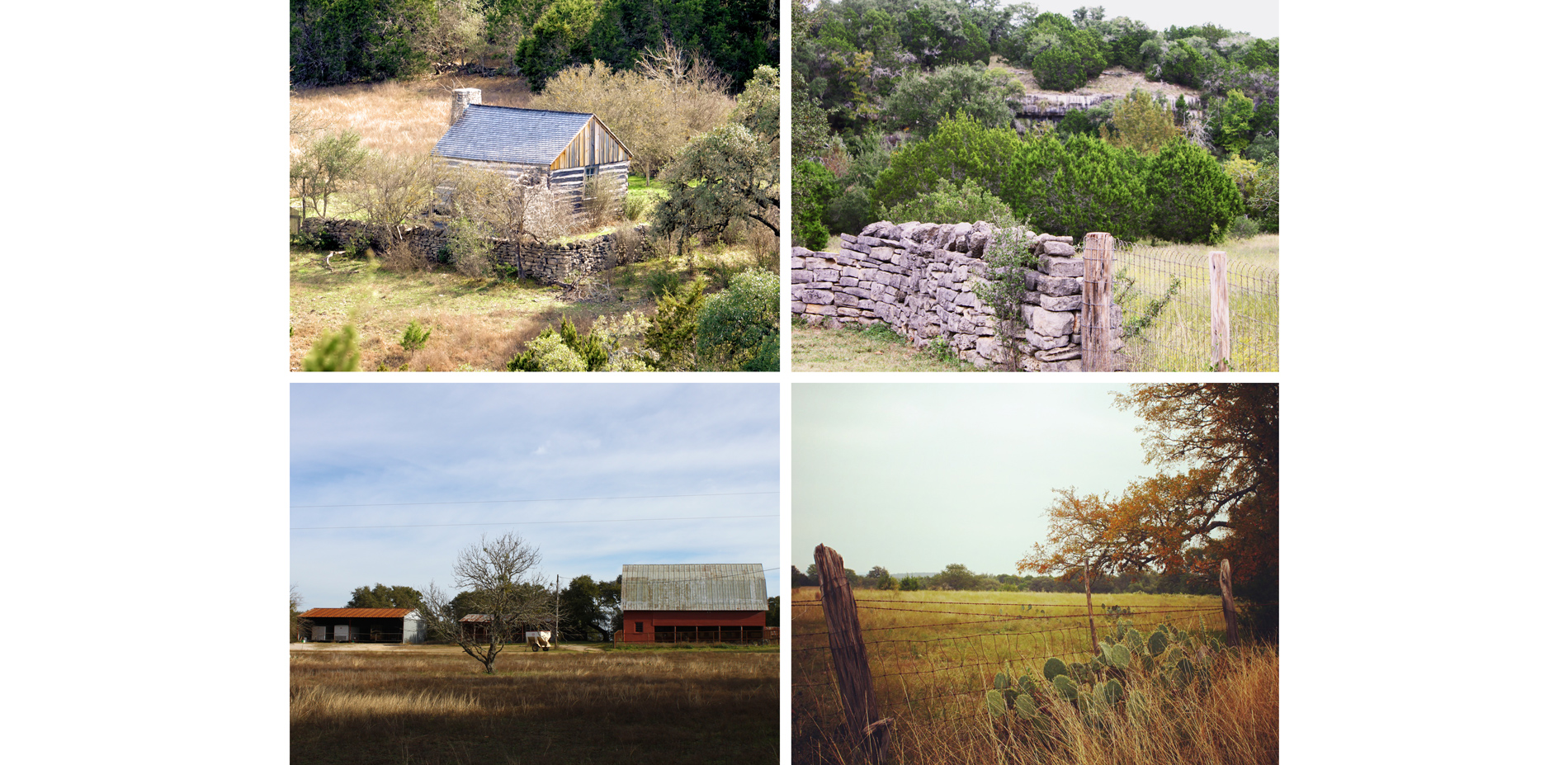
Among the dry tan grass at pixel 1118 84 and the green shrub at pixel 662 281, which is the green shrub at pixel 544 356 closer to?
the green shrub at pixel 662 281

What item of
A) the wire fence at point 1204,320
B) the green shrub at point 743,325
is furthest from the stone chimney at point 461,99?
the wire fence at point 1204,320

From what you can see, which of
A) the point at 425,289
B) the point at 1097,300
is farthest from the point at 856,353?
the point at 425,289

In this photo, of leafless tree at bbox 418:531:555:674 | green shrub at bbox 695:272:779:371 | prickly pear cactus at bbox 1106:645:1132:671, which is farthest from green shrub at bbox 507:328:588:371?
prickly pear cactus at bbox 1106:645:1132:671

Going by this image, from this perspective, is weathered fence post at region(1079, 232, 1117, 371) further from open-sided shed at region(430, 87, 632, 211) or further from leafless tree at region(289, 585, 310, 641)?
leafless tree at region(289, 585, 310, 641)

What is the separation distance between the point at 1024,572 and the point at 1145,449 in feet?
2.66

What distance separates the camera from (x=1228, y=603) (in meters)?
3.72

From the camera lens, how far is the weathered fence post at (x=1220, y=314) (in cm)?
379

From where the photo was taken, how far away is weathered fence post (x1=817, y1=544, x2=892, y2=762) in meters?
3.49

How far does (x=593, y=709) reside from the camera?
347 cm

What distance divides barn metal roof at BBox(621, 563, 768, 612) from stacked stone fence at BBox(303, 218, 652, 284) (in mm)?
1321

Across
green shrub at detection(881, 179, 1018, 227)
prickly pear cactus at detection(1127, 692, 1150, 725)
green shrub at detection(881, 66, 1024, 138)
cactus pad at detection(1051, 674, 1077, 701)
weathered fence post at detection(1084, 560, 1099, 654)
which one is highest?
green shrub at detection(881, 66, 1024, 138)

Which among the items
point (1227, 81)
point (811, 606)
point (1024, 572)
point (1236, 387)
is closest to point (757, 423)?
point (811, 606)

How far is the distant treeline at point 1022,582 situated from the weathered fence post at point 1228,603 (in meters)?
0.04
